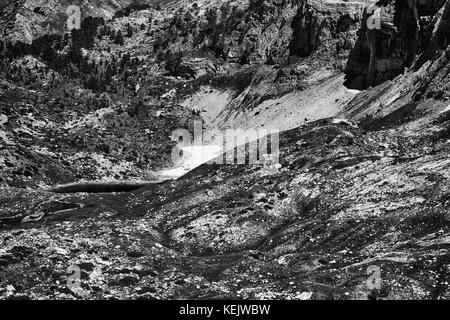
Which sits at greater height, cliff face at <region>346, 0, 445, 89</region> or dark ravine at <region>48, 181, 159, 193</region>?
cliff face at <region>346, 0, 445, 89</region>

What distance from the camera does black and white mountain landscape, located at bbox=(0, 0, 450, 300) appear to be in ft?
213

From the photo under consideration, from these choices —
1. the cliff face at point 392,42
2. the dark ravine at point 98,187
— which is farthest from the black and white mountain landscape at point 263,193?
the dark ravine at point 98,187

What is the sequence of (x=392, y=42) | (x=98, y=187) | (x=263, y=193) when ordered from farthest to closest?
(x=392, y=42)
(x=98, y=187)
(x=263, y=193)

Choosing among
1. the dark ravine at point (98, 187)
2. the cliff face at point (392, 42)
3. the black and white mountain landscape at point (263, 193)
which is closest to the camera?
the black and white mountain landscape at point (263, 193)

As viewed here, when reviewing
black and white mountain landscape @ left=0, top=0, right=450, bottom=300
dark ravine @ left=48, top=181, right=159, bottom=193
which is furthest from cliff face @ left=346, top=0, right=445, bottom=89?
dark ravine @ left=48, top=181, right=159, bottom=193

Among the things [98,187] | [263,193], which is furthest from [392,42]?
[263,193]

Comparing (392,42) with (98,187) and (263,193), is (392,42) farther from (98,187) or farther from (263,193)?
(263,193)

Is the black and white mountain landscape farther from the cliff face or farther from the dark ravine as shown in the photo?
the dark ravine

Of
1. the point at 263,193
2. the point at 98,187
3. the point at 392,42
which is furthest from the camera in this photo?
the point at 392,42

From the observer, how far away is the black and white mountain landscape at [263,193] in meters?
64.9

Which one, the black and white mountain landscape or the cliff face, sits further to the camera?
the cliff face

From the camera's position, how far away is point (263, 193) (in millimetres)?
99562

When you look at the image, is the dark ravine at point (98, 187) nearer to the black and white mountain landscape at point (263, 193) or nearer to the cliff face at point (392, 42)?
the black and white mountain landscape at point (263, 193)

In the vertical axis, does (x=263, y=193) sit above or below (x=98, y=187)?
above
